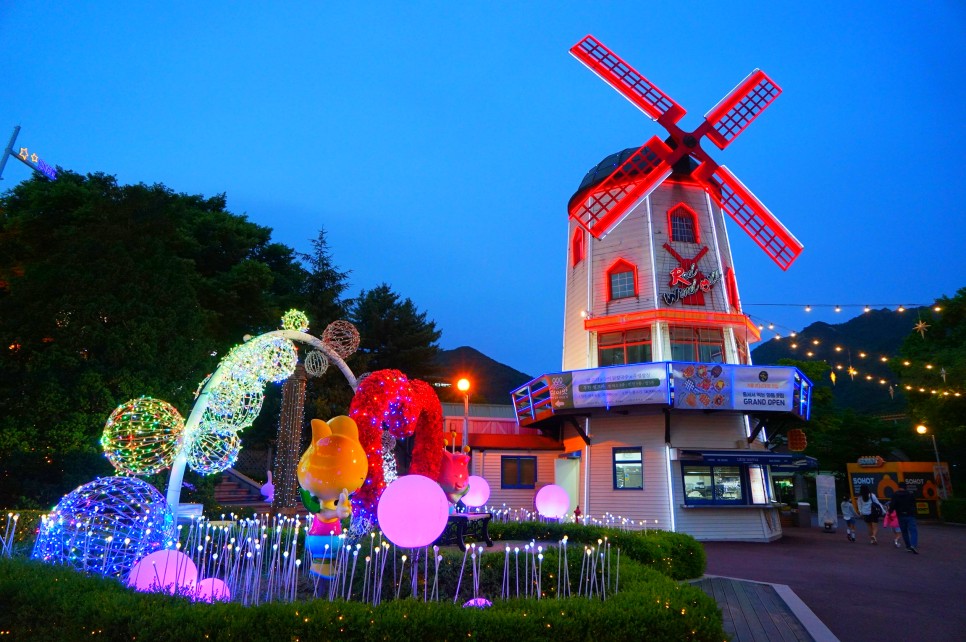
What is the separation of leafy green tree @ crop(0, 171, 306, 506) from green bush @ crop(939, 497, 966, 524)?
107ft

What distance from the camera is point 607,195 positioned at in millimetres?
22531

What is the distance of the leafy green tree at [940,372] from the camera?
A: 85.9 feet

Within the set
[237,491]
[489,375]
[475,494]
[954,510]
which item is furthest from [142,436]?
[489,375]

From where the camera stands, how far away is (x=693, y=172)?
22266mm

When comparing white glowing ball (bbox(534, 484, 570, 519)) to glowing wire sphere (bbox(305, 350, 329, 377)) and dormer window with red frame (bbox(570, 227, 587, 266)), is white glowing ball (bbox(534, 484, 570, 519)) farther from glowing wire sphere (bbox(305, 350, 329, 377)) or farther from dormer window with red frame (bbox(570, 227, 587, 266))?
dormer window with red frame (bbox(570, 227, 587, 266))

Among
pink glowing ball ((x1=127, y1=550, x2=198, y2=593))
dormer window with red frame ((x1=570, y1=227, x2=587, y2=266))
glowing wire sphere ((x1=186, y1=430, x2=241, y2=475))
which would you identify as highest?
dormer window with red frame ((x1=570, y1=227, x2=587, y2=266))

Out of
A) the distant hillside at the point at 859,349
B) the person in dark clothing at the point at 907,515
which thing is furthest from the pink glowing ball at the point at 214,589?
the distant hillside at the point at 859,349

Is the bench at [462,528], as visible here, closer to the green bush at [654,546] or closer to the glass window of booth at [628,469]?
the green bush at [654,546]

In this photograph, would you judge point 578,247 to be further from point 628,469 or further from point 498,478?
point 498,478

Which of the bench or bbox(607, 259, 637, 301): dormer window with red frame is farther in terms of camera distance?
bbox(607, 259, 637, 301): dormer window with red frame

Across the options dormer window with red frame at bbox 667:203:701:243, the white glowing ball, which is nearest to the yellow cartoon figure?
the white glowing ball

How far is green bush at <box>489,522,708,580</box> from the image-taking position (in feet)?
32.8

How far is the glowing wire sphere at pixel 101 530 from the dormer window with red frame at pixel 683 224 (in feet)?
62.4

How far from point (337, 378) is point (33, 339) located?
50.7ft
